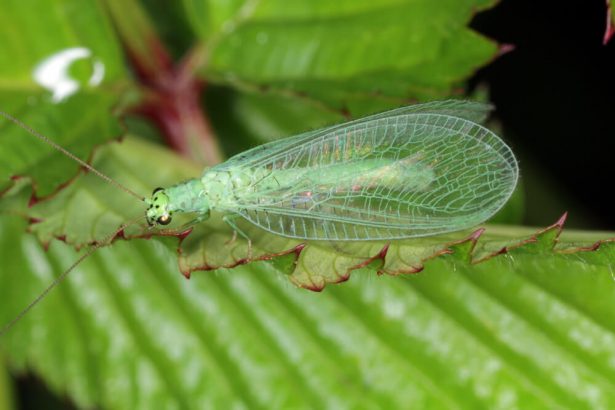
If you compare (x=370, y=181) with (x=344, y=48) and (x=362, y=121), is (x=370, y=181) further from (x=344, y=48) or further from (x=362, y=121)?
(x=344, y=48)

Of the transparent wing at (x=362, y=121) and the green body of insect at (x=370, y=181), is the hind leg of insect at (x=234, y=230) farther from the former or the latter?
the transparent wing at (x=362, y=121)

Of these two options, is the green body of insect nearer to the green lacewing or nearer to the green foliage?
the green lacewing

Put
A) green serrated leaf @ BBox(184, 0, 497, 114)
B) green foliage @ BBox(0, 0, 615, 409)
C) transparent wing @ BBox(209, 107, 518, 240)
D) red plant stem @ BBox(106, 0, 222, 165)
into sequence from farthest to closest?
red plant stem @ BBox(106, 0, 222, 165), green serrated leaf @ BBox(184, 0, 497, 114), transparent wing @ BBox(209, 107, 518, 240), green foliage @ BBox(0, 0, 615, 409)

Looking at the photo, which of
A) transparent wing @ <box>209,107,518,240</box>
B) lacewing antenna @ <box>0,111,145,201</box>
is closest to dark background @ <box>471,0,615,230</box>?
transparent wing @ <box>209,107,518,240</box>

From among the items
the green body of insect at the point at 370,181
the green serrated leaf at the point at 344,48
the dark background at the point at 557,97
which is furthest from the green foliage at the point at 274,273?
the dark background at the point at 557,97

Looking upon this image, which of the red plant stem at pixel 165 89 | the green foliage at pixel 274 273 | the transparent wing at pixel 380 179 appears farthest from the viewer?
the red plant stem at pixel 165 89

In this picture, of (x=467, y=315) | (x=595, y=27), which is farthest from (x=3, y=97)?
(x=595, y=27)
